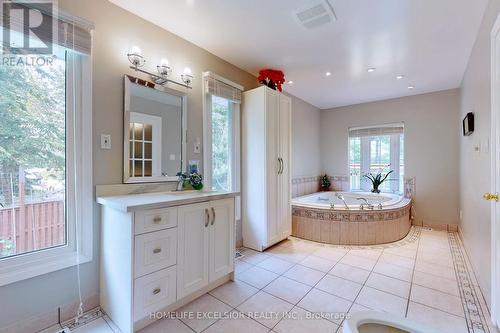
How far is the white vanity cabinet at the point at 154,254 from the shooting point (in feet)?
4.86

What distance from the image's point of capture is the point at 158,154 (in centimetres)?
214

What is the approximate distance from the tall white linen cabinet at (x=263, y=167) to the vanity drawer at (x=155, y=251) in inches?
54.8

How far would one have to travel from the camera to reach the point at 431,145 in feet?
13.3

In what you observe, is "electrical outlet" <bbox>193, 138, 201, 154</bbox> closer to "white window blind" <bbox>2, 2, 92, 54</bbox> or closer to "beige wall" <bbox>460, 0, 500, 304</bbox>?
"white window blind" <bbox>2, 2, 92, 54</bbox>

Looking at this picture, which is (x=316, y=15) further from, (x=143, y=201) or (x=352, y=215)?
(x=352, y=215)

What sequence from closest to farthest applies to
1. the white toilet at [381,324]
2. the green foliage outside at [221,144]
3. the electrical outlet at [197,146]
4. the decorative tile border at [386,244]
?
the white toilet at [381,324], the electrical outlet at [197,146], the green foliage outside at [221,144], the decorative tile border at [386,244]

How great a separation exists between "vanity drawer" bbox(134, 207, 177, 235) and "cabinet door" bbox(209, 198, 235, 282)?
377 millimetres

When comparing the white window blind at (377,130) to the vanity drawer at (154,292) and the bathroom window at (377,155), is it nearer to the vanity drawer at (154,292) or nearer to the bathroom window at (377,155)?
the bathroom window at (377,155)

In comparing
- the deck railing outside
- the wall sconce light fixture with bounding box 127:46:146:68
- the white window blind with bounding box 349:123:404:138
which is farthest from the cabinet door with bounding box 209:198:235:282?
the white window blind with bounding box 349:123:404:138

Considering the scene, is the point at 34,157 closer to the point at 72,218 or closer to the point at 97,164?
the point at 97,164

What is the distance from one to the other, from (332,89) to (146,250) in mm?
3594

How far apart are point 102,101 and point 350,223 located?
306 centimetres

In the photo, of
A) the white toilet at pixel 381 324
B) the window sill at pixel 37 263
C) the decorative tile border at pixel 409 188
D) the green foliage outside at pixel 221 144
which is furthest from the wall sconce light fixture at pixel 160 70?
the decorative tile border at pixel 409 188

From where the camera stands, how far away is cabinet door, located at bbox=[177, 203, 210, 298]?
5.67ft
